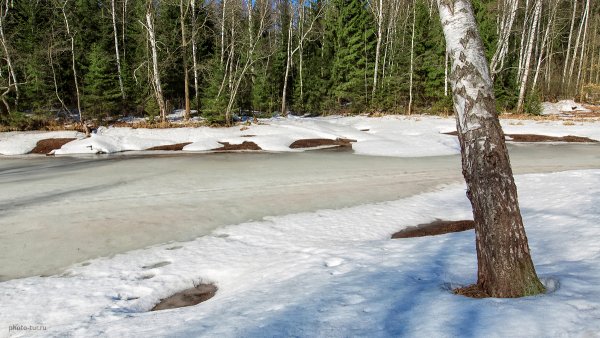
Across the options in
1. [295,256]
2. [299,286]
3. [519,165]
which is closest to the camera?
[299,286]

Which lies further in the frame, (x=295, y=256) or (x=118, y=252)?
(x=118, y=252)

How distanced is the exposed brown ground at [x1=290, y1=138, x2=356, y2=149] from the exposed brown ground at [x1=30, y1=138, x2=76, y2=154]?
11289mm

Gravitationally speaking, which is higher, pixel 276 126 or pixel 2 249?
pixel 276 126

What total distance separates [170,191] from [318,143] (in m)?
11.0

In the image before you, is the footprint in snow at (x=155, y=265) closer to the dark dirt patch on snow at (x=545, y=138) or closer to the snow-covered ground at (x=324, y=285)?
the snow-covered ground at (x=324, y=285)

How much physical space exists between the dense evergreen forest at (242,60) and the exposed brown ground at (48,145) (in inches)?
184

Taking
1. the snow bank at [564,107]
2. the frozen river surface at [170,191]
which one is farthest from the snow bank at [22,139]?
the snow bank at [564,107]

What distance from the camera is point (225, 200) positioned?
A: 8.52 metres

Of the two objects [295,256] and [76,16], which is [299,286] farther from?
[76,16]

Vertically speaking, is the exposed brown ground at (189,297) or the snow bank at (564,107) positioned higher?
the snow bank at (564,107)

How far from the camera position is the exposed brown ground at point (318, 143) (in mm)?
18836

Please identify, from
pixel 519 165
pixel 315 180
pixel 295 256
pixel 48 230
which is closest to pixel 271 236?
pixel 295 256

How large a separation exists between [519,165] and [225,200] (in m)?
10.1

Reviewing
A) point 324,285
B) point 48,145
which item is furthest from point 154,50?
point 324,285
